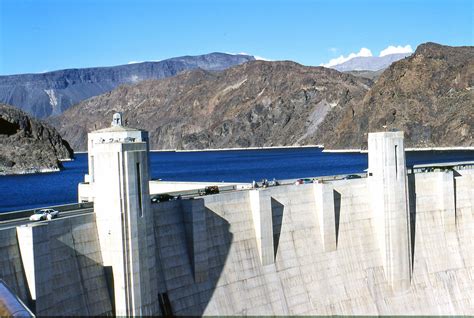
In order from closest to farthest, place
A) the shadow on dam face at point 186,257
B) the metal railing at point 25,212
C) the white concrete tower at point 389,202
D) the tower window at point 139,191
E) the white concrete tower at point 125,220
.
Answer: the white concrete tower at point 125,220
the tower window at point 139,191
the shadow on dam face at point 186,257
the metal railing at point 25,212
the white concrete tower at point 389,202

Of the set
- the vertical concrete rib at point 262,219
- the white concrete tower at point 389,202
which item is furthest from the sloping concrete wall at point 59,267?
the white concrete tower at point 389,202

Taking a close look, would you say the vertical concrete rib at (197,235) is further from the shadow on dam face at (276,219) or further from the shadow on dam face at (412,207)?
the shadow on dam face at (412,207)

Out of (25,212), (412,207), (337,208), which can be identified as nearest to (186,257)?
(25,212)

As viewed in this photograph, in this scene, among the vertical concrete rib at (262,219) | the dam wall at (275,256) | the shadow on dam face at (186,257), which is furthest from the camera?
the vertical concrete rib at (262,219)

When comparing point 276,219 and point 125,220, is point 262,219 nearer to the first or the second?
point 276,219

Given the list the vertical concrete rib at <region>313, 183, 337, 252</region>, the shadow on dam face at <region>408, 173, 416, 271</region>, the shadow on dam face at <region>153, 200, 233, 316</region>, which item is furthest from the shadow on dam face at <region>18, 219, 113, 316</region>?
the shadow on dam face at <region>408, 173, 416, 271</region>

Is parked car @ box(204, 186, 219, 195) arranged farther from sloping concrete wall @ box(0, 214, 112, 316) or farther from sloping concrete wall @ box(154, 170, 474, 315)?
sloping concrete wall @ box(0, 214, 112, 316)
